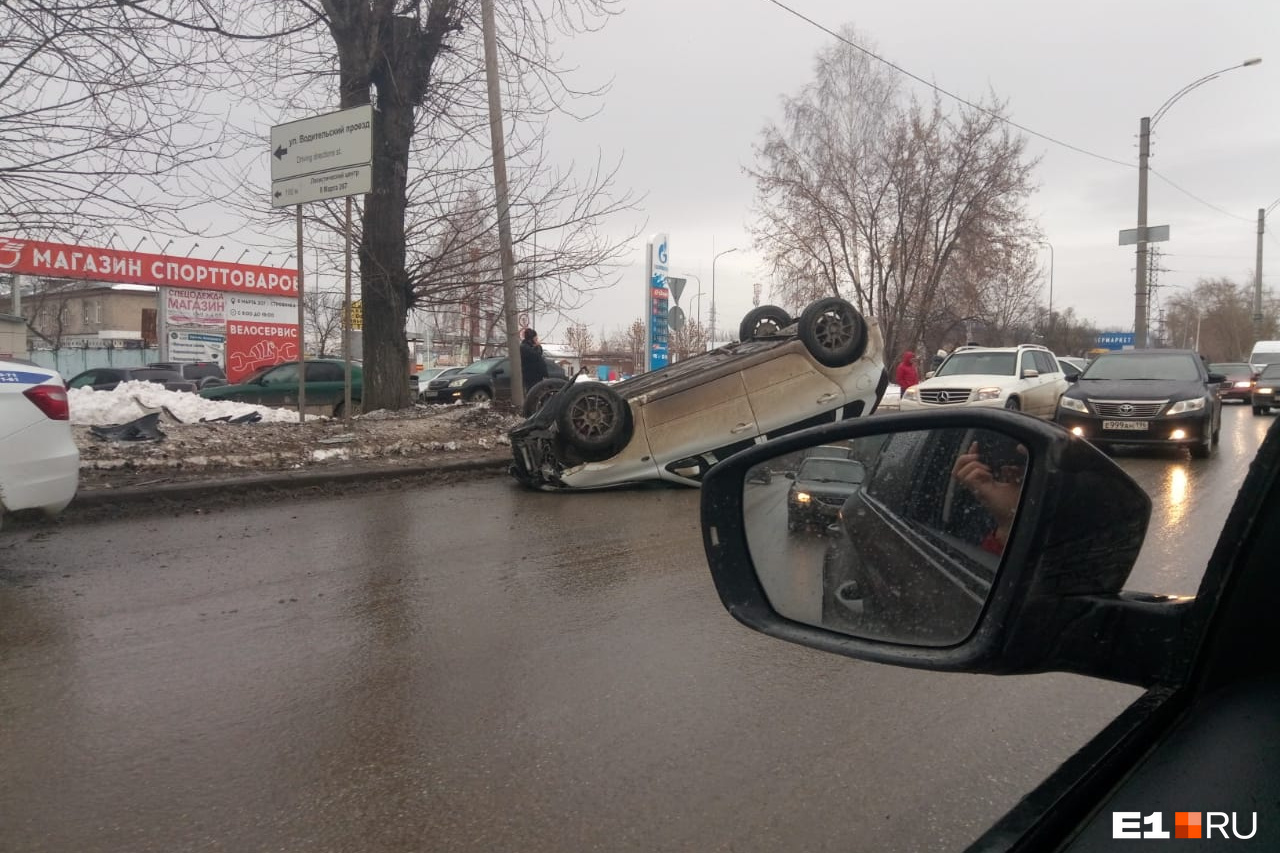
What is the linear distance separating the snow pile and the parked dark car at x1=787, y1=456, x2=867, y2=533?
12904 mm

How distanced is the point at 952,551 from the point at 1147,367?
1350 centimetres

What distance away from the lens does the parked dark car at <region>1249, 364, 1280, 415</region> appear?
891 inches

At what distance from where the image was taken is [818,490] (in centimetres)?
210

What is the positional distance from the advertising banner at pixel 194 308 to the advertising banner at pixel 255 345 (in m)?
0.88

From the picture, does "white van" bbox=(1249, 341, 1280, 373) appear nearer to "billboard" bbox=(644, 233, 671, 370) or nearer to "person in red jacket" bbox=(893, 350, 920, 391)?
"person in red jacket" bbox=(893, 350, 920, 391)

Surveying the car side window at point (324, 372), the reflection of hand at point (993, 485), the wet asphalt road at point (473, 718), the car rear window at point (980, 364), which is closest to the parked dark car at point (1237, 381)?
the car rear window at point (980, 364)

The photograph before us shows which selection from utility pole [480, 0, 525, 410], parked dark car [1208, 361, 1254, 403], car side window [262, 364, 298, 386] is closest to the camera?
utility pole [480, 0, 525, 410]

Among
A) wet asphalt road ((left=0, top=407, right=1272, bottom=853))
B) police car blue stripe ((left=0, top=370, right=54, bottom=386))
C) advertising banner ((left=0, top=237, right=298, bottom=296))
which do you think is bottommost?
wet asphalt road ((left=0, top=407, right=1272, bottom=853))

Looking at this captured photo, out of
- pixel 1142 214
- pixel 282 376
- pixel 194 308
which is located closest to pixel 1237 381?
pixel 1142 214

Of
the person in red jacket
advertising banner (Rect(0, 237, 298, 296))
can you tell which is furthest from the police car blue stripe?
advertising banner (Rect(0, 237, 298, 296))

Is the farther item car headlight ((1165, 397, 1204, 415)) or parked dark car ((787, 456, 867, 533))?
car headlight ((1165, 397, 1204, 415))

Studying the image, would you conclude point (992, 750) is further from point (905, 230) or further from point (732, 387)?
point (905, 230)

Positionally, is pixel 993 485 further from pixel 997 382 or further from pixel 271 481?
pixel 997 382

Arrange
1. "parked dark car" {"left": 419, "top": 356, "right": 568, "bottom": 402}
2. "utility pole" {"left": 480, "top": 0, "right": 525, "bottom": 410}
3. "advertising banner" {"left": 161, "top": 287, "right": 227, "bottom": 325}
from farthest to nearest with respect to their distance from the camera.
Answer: "advertising banner" {"left": 161, "top": 287, "right": 227, "bottom": 325} → "parked dark car" {"left": 419, "top": 356, "right": 568, "bottom": 402} → "utility pole" {"left": 480, "top": 0, "right": 525, "bottom": 410}
